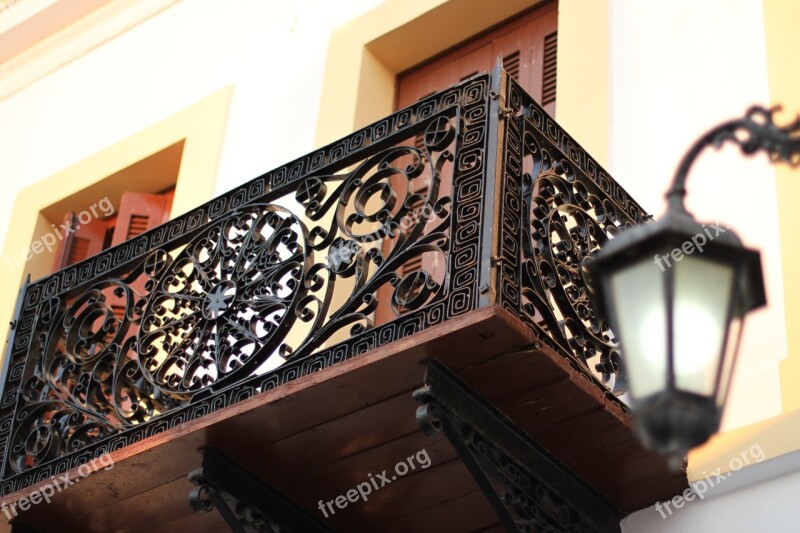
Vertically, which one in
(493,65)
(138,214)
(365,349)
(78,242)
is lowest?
(365,349)

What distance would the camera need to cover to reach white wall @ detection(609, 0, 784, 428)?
21.9 feet

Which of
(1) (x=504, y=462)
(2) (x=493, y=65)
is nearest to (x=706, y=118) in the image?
(2) (x=493, y=65)

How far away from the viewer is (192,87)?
10.5 m

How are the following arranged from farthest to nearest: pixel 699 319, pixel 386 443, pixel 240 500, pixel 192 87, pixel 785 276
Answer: pixel 192 87, pixel 785 276, pixel 240 500, pixel 386 443, pixel 699 319

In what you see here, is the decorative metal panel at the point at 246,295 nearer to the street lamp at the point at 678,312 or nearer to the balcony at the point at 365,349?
the balcony at the point at 365,349

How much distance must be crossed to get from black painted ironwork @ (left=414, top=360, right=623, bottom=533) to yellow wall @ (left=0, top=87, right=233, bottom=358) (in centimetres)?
395

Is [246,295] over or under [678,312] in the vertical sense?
over

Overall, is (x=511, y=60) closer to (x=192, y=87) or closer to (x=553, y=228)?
(x=192, y=87)

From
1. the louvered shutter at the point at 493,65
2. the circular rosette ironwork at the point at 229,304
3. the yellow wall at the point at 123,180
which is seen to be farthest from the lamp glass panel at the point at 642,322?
the yellow wall at the point at 123,180

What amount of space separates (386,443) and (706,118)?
2.44 meters

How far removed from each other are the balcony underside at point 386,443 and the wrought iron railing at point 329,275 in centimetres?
10

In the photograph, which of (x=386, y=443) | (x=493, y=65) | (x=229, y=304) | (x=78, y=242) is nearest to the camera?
(x=386, y=443)

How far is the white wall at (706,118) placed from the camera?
6676 millimetres

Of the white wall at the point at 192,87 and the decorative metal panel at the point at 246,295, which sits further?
the white wall at the point at 192,87
